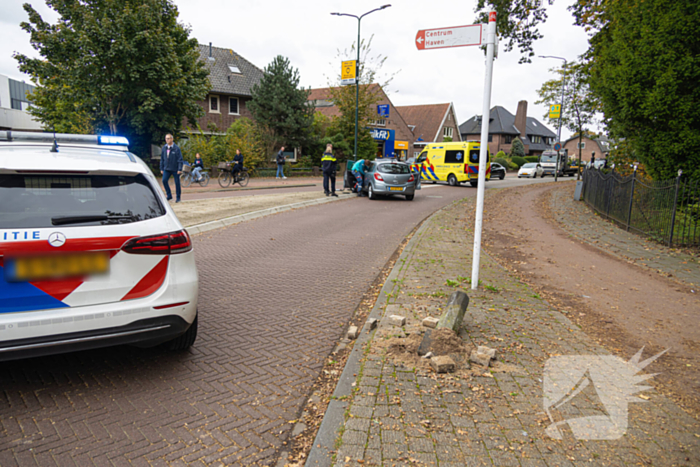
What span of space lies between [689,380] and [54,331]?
4504mm

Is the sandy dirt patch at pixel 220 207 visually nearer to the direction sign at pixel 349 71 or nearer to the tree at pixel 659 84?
the direction sign at pixel 349 71

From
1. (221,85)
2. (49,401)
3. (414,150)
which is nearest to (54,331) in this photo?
(49,401)

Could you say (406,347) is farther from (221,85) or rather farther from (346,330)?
(221,85)

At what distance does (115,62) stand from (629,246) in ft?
74.9

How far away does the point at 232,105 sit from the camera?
1581 inches

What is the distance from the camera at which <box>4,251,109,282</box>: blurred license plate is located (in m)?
2.79

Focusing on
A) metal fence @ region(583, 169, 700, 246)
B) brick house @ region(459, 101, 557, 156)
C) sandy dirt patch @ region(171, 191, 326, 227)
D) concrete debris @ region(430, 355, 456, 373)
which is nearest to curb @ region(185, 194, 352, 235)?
sandy dirt patch @ region(171, 191, 326, 227)

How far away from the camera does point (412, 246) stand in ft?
29.0

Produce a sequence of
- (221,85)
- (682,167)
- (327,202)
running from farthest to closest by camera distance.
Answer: (221,85)
(327,202)
(682,167)

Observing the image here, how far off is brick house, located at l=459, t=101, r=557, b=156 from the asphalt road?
75.1 m

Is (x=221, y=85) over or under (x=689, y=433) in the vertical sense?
over

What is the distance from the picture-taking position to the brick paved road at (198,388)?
2.64 meters

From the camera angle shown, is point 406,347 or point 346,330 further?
A: point 346,330

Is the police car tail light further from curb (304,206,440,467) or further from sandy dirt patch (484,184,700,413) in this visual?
sandy dirt patch (484,184,700,413)
